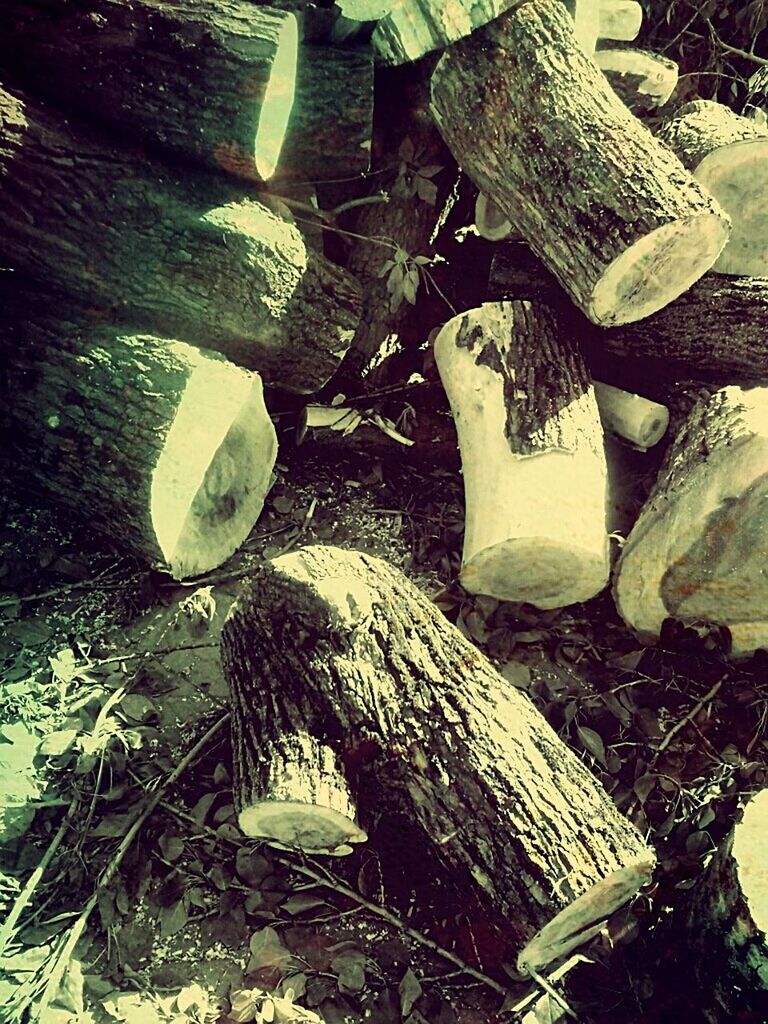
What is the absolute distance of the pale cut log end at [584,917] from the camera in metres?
1.85

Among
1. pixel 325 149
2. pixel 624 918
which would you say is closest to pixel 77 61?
pixel 325 149

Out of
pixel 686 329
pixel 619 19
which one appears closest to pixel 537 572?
pixel 686 329

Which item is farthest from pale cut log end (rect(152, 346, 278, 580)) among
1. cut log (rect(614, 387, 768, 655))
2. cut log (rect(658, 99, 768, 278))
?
cut log (rect(658, 99, 768, 278))

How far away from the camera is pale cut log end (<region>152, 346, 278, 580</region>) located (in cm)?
246

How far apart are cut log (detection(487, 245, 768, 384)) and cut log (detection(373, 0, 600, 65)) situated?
66 centimetres

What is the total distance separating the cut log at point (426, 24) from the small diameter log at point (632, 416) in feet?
3.47

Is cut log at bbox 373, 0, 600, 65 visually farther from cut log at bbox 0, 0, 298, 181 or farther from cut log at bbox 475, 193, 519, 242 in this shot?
cut log at bbox 475, 193, 519, 242

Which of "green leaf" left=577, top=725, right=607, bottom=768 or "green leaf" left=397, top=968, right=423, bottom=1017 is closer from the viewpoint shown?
"green leaf" left=397, top=968, right=423, bottom=1017

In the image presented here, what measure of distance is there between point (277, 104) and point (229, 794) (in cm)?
192

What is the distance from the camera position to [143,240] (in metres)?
2.56

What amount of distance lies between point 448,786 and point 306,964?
1.86 ft

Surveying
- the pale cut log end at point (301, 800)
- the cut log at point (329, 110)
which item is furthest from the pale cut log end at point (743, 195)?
the pale cut log end at point (301, 800)

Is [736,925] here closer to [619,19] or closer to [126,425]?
[126,425]

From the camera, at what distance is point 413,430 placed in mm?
3000
